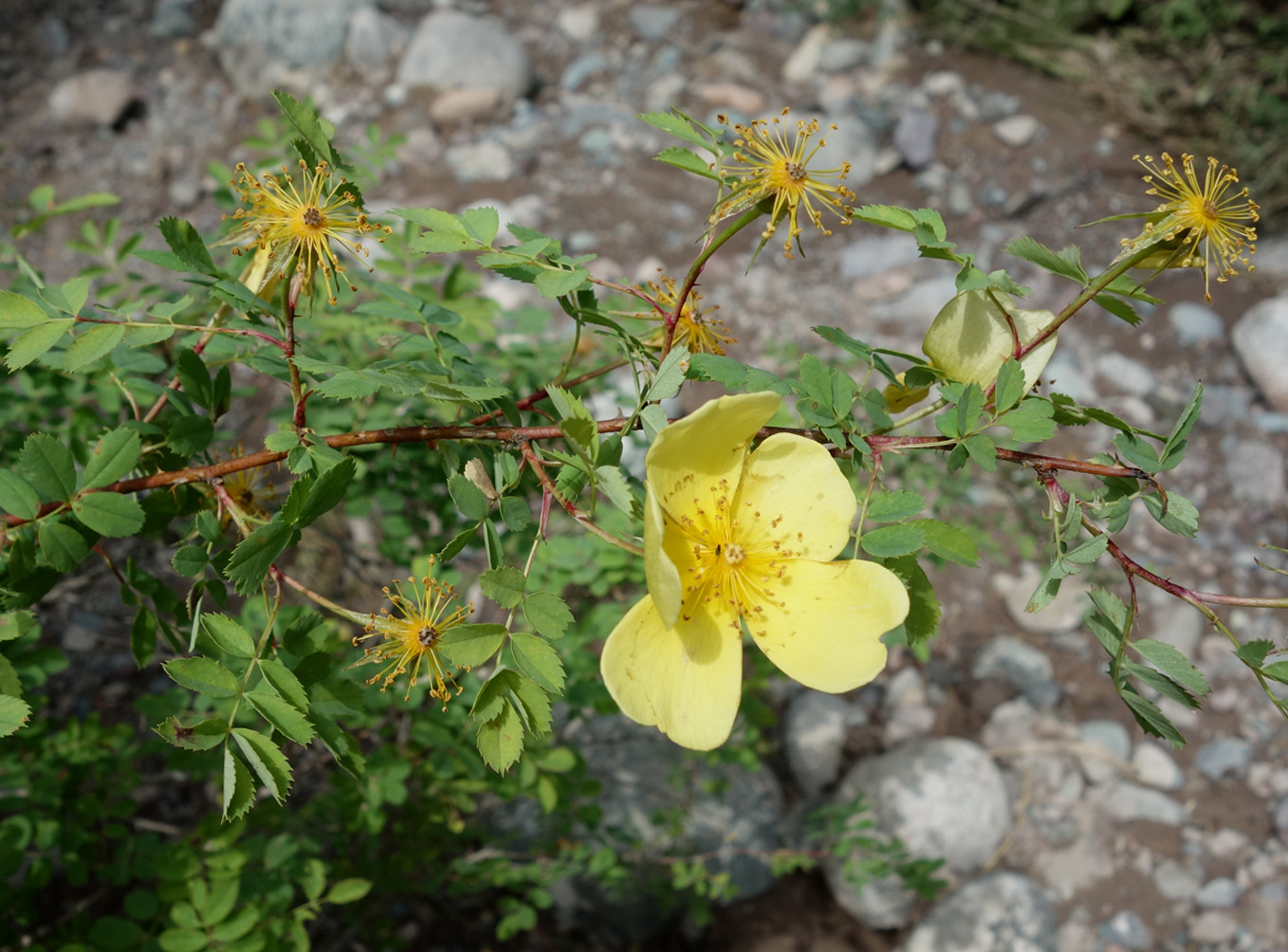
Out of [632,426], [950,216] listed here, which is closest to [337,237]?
[632,426]

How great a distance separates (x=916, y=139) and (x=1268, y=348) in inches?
66.3

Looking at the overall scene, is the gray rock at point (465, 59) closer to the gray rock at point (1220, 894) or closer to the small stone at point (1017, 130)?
the small stone at point (1017, 130)

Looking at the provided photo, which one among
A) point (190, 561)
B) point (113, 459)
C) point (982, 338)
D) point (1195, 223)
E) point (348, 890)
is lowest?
point (348, 890)

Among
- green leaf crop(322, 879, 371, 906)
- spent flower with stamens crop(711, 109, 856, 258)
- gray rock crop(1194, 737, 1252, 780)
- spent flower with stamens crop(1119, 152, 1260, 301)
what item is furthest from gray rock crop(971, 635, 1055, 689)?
spent flower with stamens crop(711, 109, 856, 258)

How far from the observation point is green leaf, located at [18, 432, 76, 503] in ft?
2.92

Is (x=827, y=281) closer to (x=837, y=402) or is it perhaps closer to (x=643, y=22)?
(x=643, y=22)

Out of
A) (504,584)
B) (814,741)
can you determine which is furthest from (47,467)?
(814,741)

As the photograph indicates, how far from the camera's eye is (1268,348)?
3373 millimetres

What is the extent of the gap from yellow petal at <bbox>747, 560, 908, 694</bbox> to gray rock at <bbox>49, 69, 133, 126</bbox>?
4.67 m

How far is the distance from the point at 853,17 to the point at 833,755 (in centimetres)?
380

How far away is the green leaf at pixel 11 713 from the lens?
827 mm

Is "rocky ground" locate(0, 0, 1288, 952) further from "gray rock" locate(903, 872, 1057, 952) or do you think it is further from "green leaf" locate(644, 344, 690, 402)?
"green leaf" locate(644, 344, 690, 402)

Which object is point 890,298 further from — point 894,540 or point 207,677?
point 207,677

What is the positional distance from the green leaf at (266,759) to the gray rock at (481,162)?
355 cm
